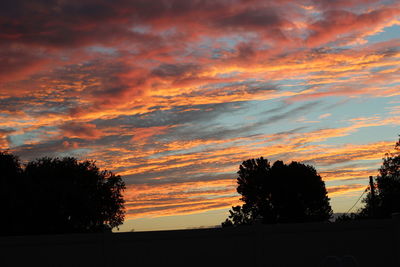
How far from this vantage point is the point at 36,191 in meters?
53.1

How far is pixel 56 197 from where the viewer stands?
54.9 meters

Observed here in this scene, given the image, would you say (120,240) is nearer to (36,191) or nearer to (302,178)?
(36,191)

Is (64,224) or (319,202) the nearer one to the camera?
(64,224)

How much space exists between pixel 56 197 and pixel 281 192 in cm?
4097

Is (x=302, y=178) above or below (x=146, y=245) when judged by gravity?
above

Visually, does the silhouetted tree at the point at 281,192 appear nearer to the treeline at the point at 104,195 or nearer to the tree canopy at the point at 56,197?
the treeline at the point at 104,195

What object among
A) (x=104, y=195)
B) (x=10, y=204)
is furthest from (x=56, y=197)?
(x=104, y=195)

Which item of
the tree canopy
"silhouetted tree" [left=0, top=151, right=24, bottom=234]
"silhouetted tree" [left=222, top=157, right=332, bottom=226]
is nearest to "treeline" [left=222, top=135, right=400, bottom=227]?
"silhouetted tree" [left=222, top=157, right=332, bottom=226]

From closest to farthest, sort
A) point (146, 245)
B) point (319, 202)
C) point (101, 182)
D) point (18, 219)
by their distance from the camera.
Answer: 1. point (146, 245)
2. point (18, 219)
3. point (101, 182)
4. point (319, 202)

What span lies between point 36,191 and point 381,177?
4675 cm

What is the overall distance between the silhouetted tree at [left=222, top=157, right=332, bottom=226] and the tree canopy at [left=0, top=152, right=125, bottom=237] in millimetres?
24989

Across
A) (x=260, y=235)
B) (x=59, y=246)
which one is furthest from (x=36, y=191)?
(x=260, y=235)

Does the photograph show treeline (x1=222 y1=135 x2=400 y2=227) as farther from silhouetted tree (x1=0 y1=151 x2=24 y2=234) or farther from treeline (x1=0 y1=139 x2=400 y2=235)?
silhouetted tree (x1=0 y1=151 x2=24 y2=234)

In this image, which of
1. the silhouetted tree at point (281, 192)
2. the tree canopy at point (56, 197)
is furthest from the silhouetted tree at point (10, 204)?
the silhouetted tree at point (281, 192)
